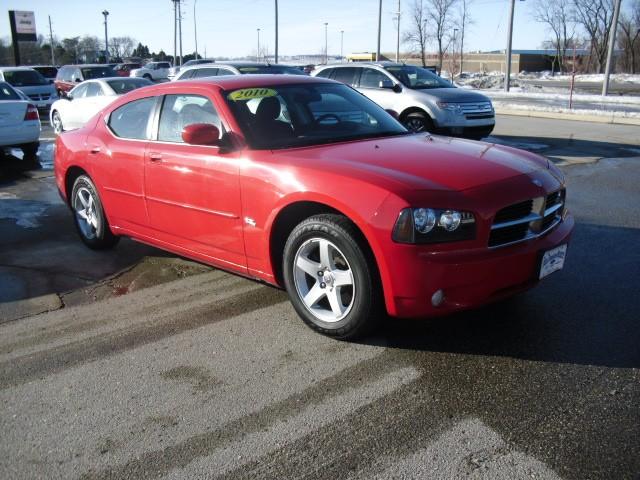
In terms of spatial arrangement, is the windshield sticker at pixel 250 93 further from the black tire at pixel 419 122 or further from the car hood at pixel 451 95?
the car hood at pixel 451 95

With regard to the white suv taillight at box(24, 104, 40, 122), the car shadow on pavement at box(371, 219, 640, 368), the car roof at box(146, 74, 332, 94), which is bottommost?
the car shadow on pavement at box(371, 219, 640, 368)

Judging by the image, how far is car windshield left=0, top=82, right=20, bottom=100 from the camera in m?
12.3

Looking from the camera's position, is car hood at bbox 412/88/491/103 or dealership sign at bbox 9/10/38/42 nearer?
car hood at bbox 412/88/491/103

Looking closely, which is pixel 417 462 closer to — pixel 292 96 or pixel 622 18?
pixel 292 96

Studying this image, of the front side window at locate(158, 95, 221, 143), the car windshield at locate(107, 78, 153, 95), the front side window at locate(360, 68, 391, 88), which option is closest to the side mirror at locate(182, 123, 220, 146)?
the front side window at locate(158, 95, 221, 143)

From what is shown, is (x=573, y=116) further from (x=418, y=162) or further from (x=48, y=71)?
(x=48, y=71)

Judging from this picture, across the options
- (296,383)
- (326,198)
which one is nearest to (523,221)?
(326,198)

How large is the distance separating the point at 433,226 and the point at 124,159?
115 inches

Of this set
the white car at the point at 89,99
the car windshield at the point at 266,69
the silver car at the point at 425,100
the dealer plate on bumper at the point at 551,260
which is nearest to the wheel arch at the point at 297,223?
the dealer plate on bumper at the point at 551,260

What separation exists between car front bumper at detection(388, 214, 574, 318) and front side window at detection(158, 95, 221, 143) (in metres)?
1.96

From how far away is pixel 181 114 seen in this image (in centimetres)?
478

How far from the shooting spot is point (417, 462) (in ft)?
8.52

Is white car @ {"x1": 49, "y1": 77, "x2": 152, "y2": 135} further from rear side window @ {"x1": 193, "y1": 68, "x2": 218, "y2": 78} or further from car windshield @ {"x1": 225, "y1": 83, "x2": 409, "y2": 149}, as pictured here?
car windshield @ {"x1": 225, "y1": 83, "x2": 409, "y2": 149}

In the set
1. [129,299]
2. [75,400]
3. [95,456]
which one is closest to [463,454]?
[95,456]
